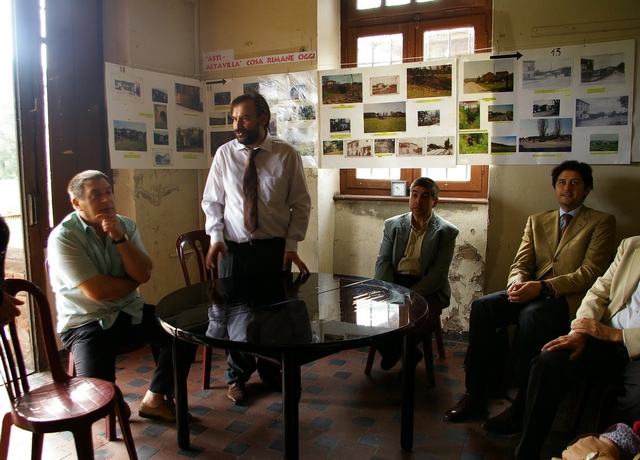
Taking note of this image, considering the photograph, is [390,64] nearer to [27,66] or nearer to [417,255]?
[417,255]

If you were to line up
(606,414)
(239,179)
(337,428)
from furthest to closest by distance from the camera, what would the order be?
(239,179), (337,428), (606,414)

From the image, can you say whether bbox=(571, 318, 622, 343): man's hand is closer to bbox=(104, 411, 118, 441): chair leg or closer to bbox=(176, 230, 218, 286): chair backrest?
bbox=(176, 230, 218, 286): chair backrest

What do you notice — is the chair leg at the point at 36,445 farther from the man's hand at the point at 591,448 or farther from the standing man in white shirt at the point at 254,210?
the man's hand at the point at 591,448

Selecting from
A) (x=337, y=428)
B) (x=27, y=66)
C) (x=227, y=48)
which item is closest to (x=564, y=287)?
(x=337, y=428)

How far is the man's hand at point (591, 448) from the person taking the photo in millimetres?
1558

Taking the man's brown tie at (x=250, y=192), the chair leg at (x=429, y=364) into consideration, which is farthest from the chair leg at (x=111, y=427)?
the chair leg at (x=429, y=364)

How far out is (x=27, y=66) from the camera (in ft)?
9.82

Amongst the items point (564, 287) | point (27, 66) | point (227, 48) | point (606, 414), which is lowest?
point (606, 414)

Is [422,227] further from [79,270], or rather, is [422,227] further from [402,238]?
[79,270]

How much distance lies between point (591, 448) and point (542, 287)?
122cm

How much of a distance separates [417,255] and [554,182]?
2.98ft

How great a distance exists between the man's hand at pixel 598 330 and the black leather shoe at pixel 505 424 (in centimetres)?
53

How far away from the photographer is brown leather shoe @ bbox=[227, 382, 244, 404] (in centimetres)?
273

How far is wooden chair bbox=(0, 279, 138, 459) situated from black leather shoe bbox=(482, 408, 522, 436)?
1639 millimetres
